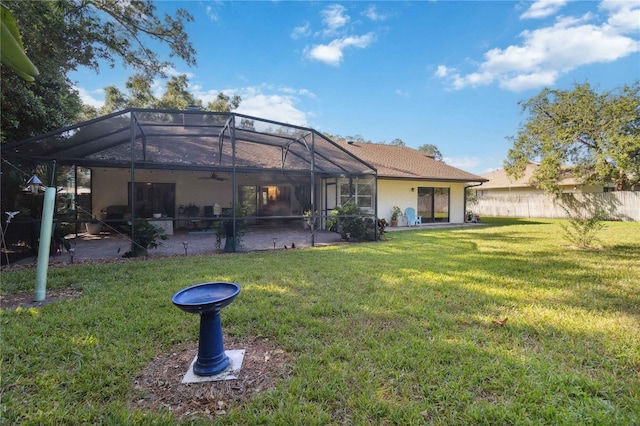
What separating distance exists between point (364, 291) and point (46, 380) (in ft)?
11.8

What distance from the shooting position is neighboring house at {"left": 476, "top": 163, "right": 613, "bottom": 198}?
63.6 ft

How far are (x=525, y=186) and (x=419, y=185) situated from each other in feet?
41.4

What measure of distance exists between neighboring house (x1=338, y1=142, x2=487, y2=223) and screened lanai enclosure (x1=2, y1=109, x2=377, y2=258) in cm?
159

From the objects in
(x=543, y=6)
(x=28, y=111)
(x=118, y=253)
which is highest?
(x=543, y=6)

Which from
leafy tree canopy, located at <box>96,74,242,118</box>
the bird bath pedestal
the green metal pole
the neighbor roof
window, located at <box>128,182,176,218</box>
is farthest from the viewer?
the neighbor roof

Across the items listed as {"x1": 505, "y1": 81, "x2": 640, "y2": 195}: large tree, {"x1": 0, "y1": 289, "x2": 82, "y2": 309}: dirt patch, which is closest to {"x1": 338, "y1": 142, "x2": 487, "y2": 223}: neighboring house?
{"x1": 505, "y1": 81, "x2": 640, "y2": 195}: large tree

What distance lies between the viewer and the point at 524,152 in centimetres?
1873

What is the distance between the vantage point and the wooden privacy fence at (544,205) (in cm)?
1620

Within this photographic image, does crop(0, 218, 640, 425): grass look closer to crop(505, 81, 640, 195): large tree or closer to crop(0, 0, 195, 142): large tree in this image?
crop(0, 0, 195, 142): large tree

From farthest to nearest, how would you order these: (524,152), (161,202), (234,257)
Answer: (524,152), (161,202), (234,257)

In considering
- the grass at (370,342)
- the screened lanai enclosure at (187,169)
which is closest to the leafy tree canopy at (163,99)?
the screened lanai enclosure at (187,169)

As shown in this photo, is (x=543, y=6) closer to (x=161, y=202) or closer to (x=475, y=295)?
(x=475, y=295)

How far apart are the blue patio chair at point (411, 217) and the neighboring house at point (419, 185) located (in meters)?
0.25

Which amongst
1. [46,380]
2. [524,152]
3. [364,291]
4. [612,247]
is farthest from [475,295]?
[524,152]
